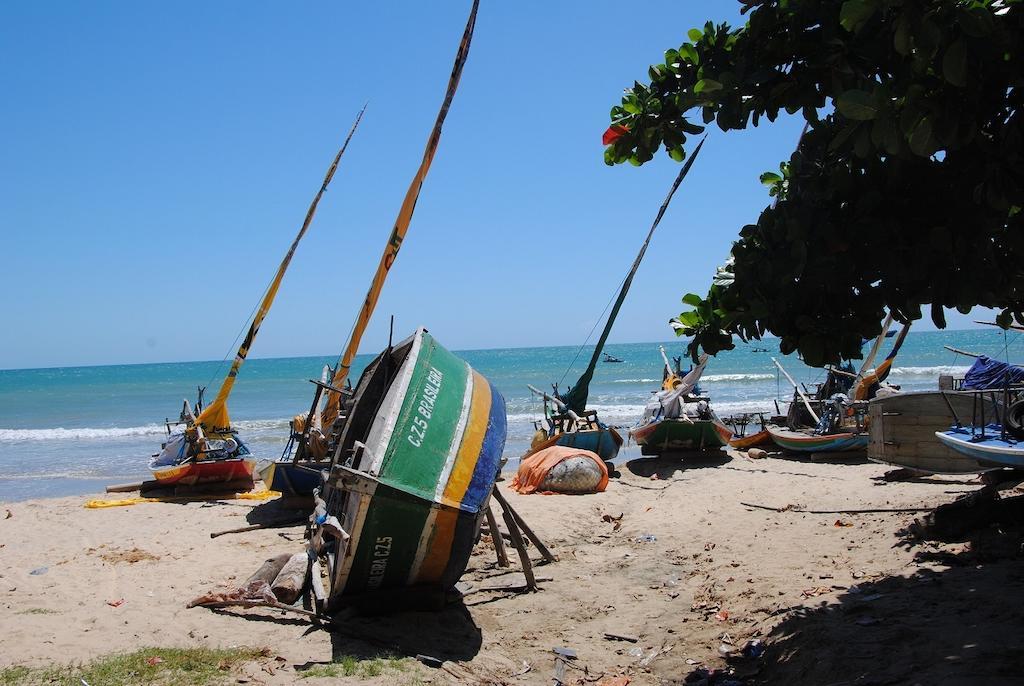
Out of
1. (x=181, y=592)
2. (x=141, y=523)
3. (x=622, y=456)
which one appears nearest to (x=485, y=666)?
(x=181, y=592)

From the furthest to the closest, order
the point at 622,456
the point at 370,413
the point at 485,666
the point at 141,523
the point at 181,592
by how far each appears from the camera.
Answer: the point at 622,456
the point at 141,523
the point at 370,413
the point at 181,592
the point at 485,666

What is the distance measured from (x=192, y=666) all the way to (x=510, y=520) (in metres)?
3.92

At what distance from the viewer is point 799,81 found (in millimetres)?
4410

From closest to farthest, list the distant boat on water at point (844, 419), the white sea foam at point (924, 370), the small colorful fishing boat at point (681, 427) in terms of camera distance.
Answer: the distant boat on water at point (844, 419), the small colorful fishing boat at point (681, 427), the white sea foam at point (924, 370)

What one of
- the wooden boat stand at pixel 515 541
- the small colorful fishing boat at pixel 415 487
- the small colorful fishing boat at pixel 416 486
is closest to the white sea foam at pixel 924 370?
the wooden boat stand at pixel 515 541

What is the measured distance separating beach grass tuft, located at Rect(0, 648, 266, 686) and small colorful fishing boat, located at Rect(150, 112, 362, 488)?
32.2 ft

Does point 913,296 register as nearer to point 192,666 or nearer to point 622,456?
point 192,666

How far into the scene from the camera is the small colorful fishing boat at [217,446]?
15.2 meters

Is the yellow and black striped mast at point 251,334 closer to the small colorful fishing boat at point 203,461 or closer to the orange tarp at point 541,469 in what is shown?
the small colorful fishing boat at point 203,461

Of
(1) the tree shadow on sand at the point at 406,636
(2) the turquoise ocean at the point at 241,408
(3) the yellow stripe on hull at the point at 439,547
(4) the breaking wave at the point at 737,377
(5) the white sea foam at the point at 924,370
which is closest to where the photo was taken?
(1) the tree shadow on sand at the point at 406,636

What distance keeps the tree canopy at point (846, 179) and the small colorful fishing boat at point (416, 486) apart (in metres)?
2.89

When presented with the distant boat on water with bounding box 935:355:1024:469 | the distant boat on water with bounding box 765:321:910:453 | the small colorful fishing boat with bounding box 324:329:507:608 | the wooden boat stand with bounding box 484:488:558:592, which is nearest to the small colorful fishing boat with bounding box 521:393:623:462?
the distant boat on water with bounding box 765:321:910:453

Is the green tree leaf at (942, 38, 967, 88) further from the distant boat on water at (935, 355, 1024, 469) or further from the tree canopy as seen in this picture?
the distant boat on water at (935, 355, 1024, 469)

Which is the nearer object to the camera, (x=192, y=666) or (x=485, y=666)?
(x=192, y=666)
